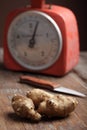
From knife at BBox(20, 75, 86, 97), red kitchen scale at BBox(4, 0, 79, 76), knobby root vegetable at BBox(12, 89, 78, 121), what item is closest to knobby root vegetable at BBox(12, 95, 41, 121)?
knobby root vegetable at BBox(12, 89, 78, 121)

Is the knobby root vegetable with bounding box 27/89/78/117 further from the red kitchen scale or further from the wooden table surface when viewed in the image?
the red kitchen scale

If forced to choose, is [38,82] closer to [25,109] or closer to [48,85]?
[48,85]

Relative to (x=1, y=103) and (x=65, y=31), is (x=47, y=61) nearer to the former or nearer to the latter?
(x=65, y=31)

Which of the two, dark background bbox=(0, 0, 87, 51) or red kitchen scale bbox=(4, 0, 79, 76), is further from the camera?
dark background bbox=(0, 0, 87, 51)

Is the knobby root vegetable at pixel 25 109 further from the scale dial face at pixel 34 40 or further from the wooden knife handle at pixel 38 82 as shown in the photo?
the scale dial face at pixel 34 40

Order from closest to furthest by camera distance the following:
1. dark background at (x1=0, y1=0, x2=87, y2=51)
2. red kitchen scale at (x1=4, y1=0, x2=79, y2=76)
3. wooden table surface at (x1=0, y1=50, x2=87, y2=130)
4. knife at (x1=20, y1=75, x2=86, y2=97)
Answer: wooden table surface at (x1=0, y1=50, x2=87, y2=130) < knife at (x1=20, y1=75, x2=86, y2=97) < red kitchen scale at (x1=4, y1=0, x2=79, y2=76) < dark background at (x1=0, y1=0, x2=87, y2=51)

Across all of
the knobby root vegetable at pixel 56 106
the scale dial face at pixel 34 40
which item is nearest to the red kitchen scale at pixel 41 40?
the scale dial face at pixel 34 40

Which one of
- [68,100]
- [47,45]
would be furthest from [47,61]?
[68,100]
